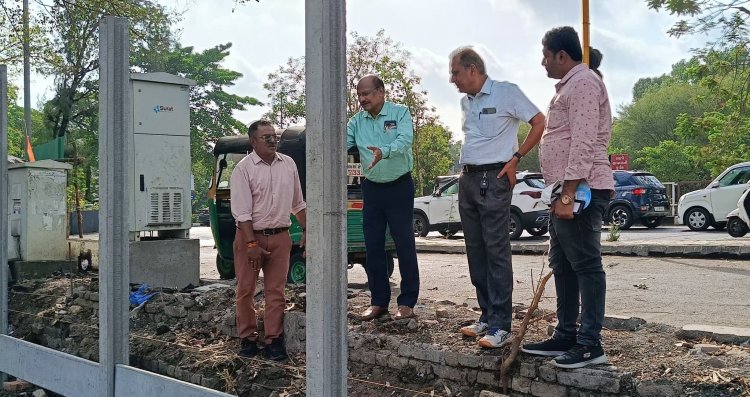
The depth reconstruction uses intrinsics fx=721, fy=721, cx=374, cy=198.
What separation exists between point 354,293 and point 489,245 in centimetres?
252

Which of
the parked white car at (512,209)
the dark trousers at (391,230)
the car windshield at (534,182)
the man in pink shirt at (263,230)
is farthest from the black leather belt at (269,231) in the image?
the car windshield at (534,182)

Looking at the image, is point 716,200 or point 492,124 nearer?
point 492,124

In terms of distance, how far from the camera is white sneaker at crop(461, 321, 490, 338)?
177 inches

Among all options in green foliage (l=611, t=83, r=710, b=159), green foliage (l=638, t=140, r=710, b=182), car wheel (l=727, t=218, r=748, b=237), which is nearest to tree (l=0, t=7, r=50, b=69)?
car wheel (l=727, t=218, r=748, b=237)

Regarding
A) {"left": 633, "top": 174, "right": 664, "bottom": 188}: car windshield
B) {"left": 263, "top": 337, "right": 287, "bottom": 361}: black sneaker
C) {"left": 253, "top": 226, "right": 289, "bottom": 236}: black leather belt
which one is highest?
{"left": 633, "top": 174, "right": 664, "bottom": 188}: car windshield

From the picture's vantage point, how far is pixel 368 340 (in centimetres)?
480

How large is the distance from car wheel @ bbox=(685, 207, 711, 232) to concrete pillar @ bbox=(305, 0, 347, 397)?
18.1 meters

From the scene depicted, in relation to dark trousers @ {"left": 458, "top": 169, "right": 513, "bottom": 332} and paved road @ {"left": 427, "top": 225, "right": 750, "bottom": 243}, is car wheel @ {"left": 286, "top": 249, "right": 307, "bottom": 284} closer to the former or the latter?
dark trousers @ {"left": 458, "top": 169, "right": 513, "bottom": 332}

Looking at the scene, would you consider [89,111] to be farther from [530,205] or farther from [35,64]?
[530,205]

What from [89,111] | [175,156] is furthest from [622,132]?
[175,156]

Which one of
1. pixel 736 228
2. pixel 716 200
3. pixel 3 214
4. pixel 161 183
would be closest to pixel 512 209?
pixel 736 228

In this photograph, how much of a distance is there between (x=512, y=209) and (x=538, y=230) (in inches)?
55.2

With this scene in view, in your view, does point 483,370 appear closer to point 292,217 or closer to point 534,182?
point 292,217

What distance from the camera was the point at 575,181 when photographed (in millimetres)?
3736
